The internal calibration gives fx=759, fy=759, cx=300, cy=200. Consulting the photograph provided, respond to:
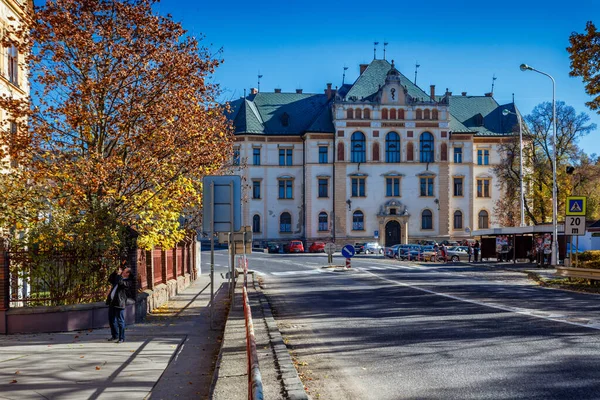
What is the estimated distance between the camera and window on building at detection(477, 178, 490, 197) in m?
89.6

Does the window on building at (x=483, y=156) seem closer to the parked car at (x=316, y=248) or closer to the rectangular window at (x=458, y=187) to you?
the rectangular window at (x=458, y=187)

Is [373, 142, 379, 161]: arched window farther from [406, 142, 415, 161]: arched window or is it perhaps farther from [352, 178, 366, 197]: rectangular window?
[406, 142, 415, 161]: arched window

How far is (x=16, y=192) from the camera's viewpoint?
1883cm

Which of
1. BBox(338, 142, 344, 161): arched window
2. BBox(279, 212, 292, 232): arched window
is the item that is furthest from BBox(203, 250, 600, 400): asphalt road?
BBox(279, 212, 292, 232): arched window

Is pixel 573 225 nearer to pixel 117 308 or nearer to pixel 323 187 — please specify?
pixel 117 308

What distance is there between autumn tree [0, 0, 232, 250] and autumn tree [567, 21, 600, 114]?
12.7 meters

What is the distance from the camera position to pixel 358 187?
3386 inches

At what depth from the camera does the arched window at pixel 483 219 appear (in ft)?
292

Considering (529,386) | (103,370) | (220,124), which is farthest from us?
(220,124)

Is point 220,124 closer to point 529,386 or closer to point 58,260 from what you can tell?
point 58,260

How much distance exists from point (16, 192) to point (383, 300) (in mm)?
10829

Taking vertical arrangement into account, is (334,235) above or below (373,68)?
below

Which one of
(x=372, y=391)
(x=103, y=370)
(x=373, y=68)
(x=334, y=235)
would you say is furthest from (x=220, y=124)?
(x=373, y=68)

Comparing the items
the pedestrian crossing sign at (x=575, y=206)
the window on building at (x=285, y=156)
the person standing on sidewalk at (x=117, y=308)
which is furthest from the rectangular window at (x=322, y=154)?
the person standing on sidewalk at (x=117, y=308)
